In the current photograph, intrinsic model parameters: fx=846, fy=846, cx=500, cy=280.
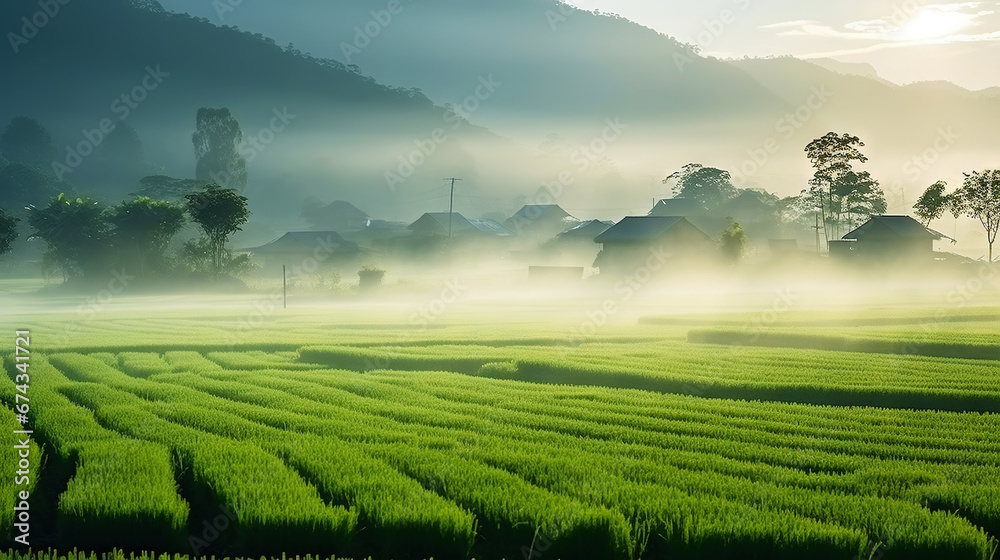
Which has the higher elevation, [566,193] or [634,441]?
[566,193]

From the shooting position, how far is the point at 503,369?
19.4 metres

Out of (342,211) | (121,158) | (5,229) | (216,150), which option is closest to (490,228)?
(342,211)

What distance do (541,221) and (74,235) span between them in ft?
203

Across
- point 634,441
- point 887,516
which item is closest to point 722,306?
point 634,441

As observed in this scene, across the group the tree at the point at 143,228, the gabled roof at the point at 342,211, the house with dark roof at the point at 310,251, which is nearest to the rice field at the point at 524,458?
the tree at the point at 143,228

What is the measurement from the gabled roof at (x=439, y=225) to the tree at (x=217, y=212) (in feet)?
99.6

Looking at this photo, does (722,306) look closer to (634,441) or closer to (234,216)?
(634,441)

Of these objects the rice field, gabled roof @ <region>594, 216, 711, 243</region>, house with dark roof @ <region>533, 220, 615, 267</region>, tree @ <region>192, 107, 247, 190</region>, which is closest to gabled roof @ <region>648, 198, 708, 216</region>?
house with dark roof @ <region>533, 220, 615, 267</region>

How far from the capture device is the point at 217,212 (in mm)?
64000

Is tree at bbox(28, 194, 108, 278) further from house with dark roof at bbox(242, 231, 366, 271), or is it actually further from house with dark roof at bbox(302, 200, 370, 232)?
house with dark roof at bbox(302, 200, 370, 232)

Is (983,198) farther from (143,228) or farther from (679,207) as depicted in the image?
(143,228)

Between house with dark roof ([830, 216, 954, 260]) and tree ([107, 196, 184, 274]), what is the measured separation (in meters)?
52.6

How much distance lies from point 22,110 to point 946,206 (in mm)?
182625

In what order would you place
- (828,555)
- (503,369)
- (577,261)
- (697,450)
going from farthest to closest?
(577,261)
(503,369)
(697,450)
(828,555)
